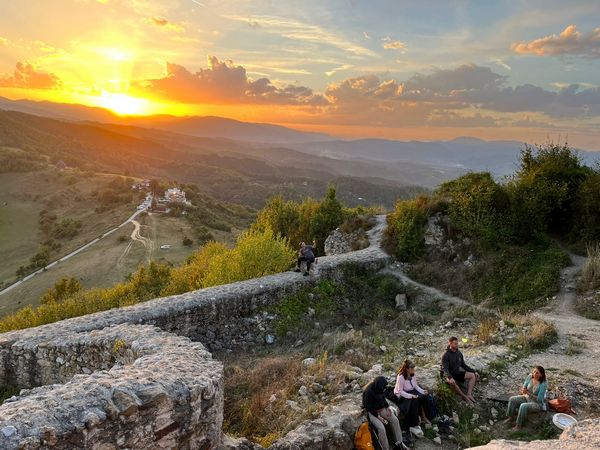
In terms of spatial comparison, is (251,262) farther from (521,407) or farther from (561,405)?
(561,405)

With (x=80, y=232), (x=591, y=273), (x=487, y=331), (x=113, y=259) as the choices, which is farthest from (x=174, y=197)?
(x=487, y=331)

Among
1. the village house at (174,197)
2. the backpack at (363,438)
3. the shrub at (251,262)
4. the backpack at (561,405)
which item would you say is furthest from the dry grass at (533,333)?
the village house at (174,197)

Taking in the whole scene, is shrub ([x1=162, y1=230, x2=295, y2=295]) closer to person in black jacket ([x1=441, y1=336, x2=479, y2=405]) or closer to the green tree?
the green tree

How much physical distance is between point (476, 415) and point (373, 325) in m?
5.77

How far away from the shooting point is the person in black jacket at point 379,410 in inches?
289

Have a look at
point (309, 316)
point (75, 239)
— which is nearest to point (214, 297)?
point (309, 316)

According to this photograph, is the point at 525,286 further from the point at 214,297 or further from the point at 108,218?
the point at 108,218

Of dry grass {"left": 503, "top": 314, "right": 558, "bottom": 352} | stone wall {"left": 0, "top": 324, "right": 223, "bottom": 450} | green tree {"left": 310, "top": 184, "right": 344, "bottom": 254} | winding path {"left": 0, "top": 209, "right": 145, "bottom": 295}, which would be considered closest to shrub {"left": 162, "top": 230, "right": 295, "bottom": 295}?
green tree {"left": 310, "top": 184, "right": 344, "bottom": 254}

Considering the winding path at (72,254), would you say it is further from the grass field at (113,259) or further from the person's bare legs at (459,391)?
the person's bare legs at (459,391)

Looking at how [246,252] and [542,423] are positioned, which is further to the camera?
[246,252]

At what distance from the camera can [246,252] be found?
17531 mm

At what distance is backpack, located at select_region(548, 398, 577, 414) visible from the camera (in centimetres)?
807

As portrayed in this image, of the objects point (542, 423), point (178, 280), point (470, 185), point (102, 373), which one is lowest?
point (178, 280)

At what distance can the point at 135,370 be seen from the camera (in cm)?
639
